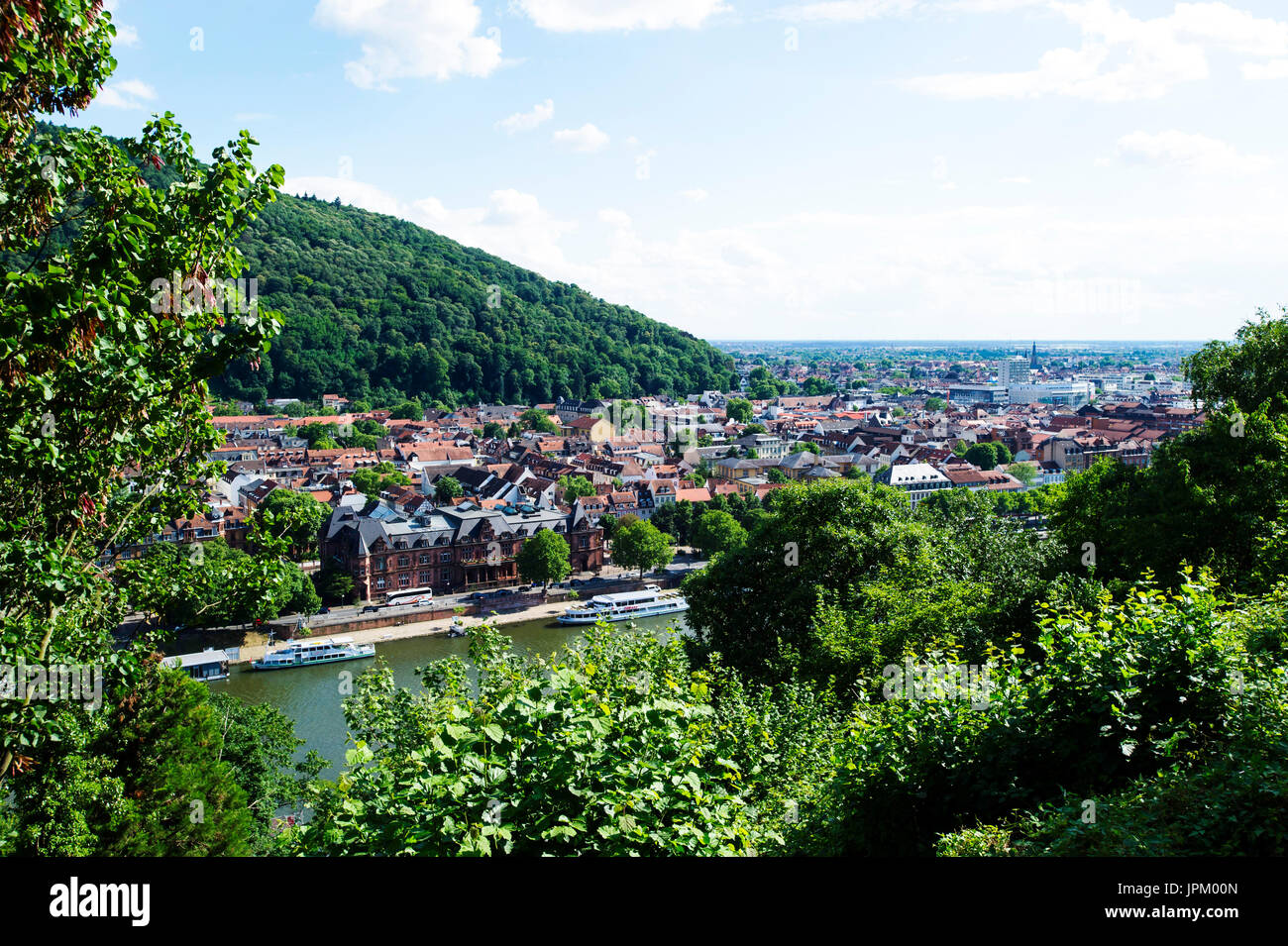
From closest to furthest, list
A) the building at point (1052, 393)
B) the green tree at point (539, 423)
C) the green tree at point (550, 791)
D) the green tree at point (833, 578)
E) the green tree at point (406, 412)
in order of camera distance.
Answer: the green tree at point (550, 791), the green tree at point (833, 578), the green tree at point (406, 412), the green tree at point (539, 423), the building at point (1052, 393)

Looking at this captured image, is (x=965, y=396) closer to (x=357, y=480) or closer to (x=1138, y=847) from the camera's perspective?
(x=357, y=480)

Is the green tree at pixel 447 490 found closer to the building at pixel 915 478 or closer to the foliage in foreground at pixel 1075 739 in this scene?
the building at pixel 915 478

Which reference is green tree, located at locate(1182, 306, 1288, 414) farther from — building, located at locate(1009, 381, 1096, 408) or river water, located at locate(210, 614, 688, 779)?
building, located at locate(1009, 381, 1096, 408)

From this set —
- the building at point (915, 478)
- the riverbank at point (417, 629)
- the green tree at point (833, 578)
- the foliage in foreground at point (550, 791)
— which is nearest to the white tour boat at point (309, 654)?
the riverbank at point (417, 629)

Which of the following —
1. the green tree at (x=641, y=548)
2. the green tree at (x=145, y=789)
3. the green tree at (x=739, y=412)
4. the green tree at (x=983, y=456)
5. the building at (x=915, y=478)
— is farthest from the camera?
the green tree at (x=739, y=412)

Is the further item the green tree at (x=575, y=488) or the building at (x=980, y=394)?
the building at (x=980, y=394)

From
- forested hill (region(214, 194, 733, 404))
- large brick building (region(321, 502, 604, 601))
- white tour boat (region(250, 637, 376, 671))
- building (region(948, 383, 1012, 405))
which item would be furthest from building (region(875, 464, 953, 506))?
building (region(948, 383, 1012, 405))

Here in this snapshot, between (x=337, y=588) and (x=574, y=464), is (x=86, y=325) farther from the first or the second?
(x=574, y=464)

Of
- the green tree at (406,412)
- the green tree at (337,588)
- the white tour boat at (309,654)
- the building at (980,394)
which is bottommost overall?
the white tour boat at (309,654)
